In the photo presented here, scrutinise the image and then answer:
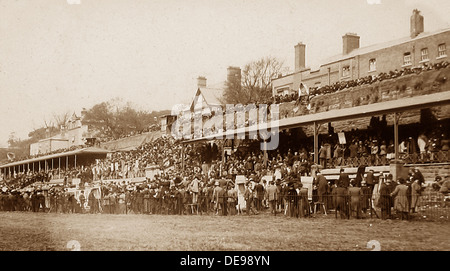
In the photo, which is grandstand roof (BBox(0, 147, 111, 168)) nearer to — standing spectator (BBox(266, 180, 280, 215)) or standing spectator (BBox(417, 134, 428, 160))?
standing spectator (BBox(266, 180, 280, 215))

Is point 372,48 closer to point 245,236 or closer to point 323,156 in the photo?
point 323,156

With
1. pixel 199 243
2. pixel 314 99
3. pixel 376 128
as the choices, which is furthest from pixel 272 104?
pixel 199 243

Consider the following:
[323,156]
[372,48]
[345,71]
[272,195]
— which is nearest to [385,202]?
[272,195]

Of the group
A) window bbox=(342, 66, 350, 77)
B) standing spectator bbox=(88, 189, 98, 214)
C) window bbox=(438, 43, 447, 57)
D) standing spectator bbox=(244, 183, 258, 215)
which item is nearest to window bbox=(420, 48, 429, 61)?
window bbox=(438, 43, 447, 57)

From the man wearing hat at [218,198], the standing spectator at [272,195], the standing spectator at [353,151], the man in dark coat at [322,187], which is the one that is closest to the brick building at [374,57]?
the standing spectator at [353,151]

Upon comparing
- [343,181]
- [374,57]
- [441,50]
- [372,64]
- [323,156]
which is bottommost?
[343,181]
